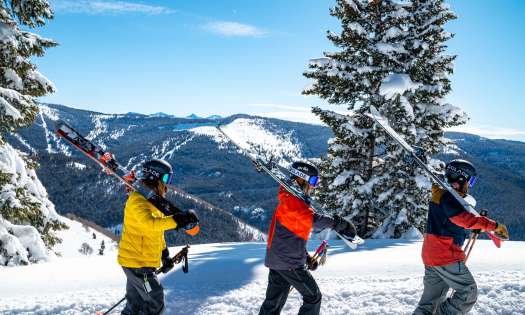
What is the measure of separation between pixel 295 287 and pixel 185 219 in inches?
60.4

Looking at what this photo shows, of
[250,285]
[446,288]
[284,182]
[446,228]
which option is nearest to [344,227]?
[284,182]

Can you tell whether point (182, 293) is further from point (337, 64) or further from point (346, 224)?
point (337, 64)

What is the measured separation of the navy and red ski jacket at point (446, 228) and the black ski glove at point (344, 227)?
1033mm

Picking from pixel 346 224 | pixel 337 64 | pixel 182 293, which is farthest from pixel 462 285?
pixel 337 64

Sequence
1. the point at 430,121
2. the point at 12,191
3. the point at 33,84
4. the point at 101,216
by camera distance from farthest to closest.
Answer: the point at 101,216, the point at 430,121, the point at 33,84, the point at 12,191

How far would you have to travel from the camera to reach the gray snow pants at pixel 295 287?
4.92 metres

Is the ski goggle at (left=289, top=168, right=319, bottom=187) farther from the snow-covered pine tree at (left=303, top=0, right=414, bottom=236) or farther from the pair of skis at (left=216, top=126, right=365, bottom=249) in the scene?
the snow-covered pine tree at (left=303, top=0, right=414, bottom=236)

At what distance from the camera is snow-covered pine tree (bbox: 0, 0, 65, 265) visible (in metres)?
10.4

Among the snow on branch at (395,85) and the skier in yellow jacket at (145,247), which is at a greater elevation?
the snow on branch at (395,85)

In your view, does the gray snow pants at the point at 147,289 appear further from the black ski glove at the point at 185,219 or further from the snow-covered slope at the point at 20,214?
the snow-covered slope at the point at 20,214

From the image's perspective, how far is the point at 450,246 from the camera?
16.4 feet

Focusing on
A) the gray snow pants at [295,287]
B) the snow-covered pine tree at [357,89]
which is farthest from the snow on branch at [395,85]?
the gray snow pants at [295,287]

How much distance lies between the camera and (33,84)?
1197 centimetres

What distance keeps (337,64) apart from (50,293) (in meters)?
12.0
